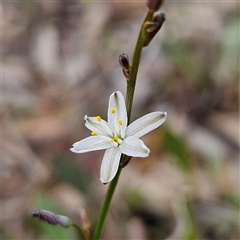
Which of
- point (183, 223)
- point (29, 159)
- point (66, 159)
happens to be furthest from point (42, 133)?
point (183, 223)

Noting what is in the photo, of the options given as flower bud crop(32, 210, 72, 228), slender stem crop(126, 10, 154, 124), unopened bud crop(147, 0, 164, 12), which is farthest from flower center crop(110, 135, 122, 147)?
unopened bud crop(147, 0, 164, 12)

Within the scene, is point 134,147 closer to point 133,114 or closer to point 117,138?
point 117,138

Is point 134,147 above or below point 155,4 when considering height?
below

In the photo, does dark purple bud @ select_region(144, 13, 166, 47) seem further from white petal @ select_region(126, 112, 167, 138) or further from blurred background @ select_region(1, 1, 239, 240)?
blurred background @ select_region(1, 1, 239, 240)

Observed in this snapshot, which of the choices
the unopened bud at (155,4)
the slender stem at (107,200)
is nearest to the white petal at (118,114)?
the slender stem at (107,200)

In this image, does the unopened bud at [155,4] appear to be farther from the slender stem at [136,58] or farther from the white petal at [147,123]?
the white petal at [147,123]

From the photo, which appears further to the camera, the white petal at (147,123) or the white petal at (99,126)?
the white petal at (99,126)

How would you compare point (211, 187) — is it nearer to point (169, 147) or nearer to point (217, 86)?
A: point (169, 147)

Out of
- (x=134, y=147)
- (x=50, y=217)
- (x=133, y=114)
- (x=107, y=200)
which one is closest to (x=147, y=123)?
(x=134, y=147)

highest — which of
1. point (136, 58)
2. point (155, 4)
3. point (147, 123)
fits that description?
point (155, 4)
